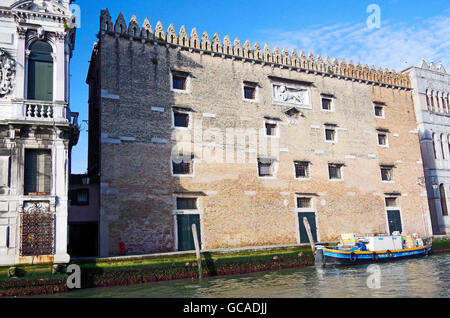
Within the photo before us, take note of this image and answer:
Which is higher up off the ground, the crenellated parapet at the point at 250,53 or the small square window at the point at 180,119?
the crenellated parapet at the point at 250,53

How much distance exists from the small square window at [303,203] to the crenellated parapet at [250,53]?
750 cm

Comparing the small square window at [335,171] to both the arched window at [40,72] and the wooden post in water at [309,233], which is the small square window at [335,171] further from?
the arched window at [40,72]

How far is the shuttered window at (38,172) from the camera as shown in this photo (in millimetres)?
13680

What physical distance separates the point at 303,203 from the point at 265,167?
117 inches

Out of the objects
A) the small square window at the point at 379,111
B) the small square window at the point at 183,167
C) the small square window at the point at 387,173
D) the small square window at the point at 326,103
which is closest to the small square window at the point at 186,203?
the small square window at the point at 183,167

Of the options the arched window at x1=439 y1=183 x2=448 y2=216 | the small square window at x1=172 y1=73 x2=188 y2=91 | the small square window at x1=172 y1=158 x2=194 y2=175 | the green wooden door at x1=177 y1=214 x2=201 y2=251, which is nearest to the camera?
the green wooden door at x1=177 y1=214 x2=201 y2=251

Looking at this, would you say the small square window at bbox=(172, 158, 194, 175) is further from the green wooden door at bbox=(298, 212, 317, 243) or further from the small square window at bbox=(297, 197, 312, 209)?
the green wooden door at bbox=(298, 212, 317, 243)

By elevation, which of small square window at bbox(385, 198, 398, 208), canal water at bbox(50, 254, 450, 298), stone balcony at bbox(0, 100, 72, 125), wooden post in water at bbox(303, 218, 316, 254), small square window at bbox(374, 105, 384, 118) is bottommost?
canal water at bbox(50, 254, 450, 298)

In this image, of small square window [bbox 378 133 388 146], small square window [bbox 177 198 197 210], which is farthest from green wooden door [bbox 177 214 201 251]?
small square window [bbox 378 133 388 146]

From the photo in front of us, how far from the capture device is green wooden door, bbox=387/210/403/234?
24.9m

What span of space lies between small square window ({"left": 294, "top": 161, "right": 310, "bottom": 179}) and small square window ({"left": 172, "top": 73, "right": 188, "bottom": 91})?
734 centimetres

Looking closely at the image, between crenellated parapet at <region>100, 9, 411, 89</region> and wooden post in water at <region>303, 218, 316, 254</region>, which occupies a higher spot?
crenellated parapet at <region>100, 9, 411, 89</region>

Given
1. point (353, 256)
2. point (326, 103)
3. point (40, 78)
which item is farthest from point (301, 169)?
point (40, 78)

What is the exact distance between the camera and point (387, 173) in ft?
84.6
